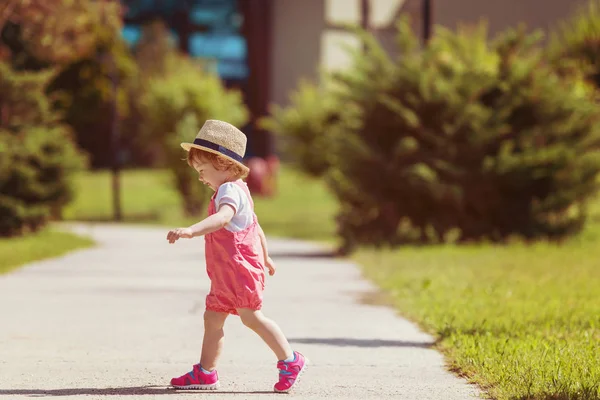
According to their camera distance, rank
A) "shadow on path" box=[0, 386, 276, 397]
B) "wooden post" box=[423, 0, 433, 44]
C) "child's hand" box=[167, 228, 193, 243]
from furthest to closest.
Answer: "wooden post" box=[423, 0, 433, 44] < "shadow on path" box=[0, 386, 276, 397] < "child's hand" box=[167, 228, 193, 243]

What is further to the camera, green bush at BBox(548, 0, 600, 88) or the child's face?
green bush at BBox(548, 0, 600, 88)

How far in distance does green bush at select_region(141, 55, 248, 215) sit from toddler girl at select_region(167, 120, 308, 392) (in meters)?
29.0

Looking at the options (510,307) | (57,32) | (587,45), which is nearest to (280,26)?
(57,32)

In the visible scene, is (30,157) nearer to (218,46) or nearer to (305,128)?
(305,128)

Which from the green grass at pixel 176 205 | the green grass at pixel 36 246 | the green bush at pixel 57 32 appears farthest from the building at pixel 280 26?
the green grass at pixel 36 246

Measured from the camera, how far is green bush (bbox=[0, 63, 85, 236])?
22.2 metres

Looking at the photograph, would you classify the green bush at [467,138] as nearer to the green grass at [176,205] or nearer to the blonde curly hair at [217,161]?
the green grass at [176,205]

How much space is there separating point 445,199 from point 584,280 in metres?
6.46

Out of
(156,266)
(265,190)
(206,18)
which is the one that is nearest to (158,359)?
(156,266)

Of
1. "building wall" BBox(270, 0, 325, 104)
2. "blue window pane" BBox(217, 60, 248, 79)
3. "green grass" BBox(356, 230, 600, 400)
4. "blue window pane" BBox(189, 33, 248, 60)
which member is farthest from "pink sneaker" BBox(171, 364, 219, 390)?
"blue window pane" BBox(217, 60, 248, 79)

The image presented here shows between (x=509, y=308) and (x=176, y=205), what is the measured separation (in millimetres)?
30376

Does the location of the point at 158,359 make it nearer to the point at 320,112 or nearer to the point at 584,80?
the point at 584,80

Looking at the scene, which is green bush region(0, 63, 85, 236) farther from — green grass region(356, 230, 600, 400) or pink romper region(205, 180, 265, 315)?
pink romper region(205, 180, 265, 315)

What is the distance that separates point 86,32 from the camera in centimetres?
2612
